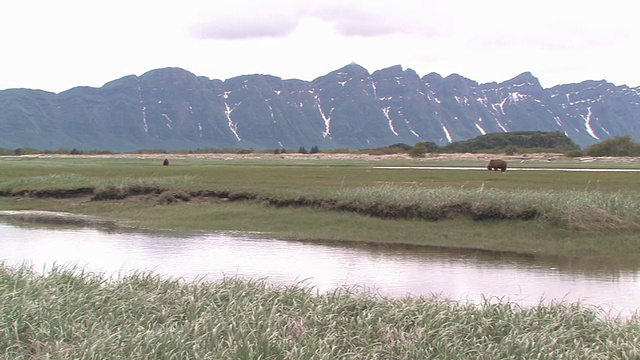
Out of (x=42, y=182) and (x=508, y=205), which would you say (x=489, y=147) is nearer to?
(x=42, y=182)

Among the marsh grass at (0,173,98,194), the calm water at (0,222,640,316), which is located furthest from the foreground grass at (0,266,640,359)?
the marsh grass at (0,173,98,194)

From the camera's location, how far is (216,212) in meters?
33.0

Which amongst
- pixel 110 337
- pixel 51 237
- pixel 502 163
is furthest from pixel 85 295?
pixel 502 163

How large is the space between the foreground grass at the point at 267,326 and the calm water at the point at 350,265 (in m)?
3.02

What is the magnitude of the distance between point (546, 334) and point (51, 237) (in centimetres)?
2129

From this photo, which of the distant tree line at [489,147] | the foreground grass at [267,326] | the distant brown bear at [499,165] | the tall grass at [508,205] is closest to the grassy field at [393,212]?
the tall grass at [508,205]

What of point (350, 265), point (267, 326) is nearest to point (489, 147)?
point (350, 265)

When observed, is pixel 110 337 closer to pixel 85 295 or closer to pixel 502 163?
pixel 85 295

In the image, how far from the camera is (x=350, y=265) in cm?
2123

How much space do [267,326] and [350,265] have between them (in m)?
10.3

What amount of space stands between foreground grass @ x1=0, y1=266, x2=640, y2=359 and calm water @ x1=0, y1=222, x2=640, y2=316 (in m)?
3.02

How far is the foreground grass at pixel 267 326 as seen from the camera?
10.2 metres

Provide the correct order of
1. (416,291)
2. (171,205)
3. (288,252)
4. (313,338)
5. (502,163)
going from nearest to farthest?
(313,338), (416,291), (288,252), (171,205), (502,163)

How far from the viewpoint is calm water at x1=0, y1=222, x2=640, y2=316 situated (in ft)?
57.5
